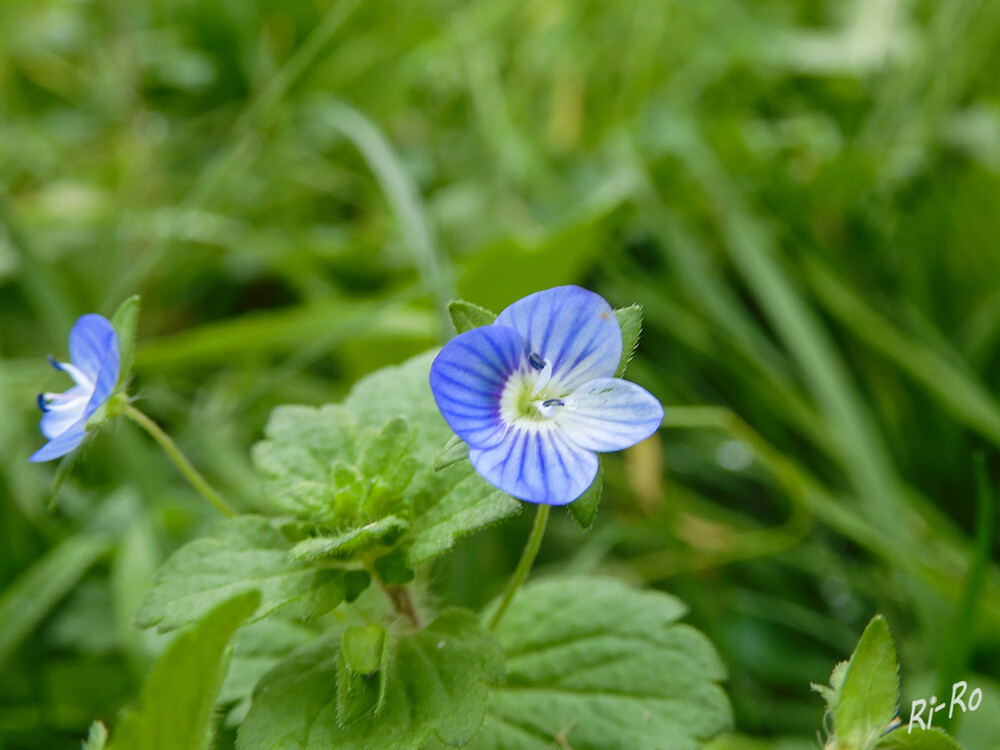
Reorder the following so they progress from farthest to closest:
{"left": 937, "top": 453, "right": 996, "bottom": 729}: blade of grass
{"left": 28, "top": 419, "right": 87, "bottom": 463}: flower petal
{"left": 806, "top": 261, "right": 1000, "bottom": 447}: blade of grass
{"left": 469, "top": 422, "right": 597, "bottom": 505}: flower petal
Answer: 1. {"left": 806, "top": 261, "right": 1000, "bottom": 447}: blade of grass
2. {"left": 937, "top": 453, "right": 996, "bottom": 729}: blade of grass
3. {"left": 28, "top": 419, "right": 87, "bottom": 463}: flower petal
4. {"left": 469, "top": 422, "right": 597, "bottom": 505}: flower petal

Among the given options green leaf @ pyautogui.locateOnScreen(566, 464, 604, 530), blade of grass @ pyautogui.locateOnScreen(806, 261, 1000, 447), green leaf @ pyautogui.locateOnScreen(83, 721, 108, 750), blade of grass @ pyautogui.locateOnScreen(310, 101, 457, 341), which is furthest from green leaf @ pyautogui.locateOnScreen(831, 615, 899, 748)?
blade of grass @ pyautogui.locateOnScreen(806, 261, 1000, 447)

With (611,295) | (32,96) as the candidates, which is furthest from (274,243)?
(32,96)

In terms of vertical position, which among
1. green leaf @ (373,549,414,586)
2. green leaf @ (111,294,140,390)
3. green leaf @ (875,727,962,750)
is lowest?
green leaf @ (875,727,962,750)

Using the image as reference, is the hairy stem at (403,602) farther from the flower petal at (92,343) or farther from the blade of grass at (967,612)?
the blade of grass at (967,612)

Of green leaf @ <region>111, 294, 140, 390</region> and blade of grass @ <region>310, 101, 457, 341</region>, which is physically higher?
blade of grass @ <region>310, 101, 457, 341</region>

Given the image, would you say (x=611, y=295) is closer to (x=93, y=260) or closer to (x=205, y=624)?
(x=93, y=260)

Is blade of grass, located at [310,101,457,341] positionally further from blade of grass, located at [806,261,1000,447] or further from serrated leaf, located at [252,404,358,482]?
blade of grass, located at [806,261,1000,447]

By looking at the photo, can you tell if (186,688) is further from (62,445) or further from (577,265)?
(577,265)
